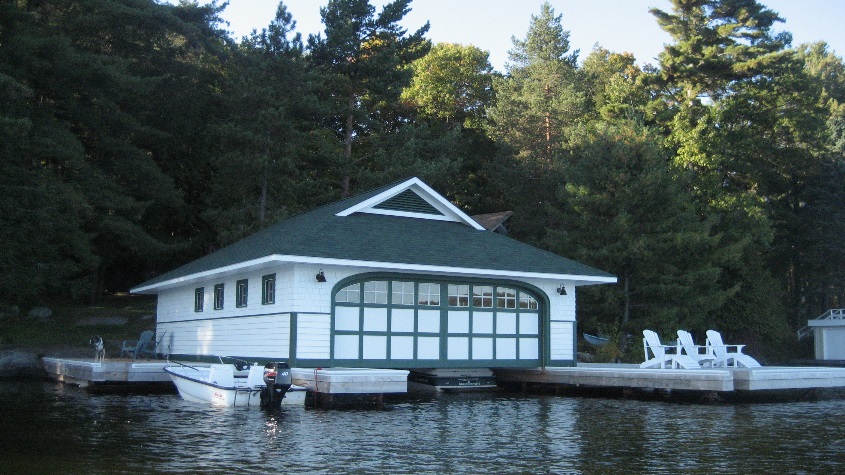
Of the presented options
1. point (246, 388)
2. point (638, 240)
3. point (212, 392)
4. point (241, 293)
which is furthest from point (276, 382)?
point (638, 240)

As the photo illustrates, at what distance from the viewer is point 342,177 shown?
38562mm

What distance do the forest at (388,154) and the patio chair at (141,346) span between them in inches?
205

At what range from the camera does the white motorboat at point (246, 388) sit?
16.1 meters

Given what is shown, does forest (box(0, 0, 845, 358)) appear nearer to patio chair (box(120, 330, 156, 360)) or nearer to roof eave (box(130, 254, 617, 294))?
patio chair (box(120, 330, 156, 360))

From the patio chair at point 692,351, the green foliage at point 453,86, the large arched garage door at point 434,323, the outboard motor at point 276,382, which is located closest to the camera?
the outboard motor at point 276,382

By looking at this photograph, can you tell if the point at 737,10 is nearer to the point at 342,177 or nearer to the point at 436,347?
the point at 342,177

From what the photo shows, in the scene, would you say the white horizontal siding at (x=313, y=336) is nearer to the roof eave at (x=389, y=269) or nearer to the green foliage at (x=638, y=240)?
the roof eave at (x=389, y=269)

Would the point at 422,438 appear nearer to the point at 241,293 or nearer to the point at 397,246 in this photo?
the point at 397,246

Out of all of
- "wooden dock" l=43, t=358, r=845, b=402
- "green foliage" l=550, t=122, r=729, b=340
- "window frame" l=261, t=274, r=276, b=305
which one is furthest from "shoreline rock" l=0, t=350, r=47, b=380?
"green foliage" l=550, t=122, r=729, b=340

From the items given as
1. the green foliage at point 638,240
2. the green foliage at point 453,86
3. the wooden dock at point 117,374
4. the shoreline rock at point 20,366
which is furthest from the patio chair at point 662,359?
the green foliage at point 453,86

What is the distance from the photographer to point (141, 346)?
2452cm

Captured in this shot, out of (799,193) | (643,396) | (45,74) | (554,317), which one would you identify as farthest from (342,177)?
(799,193)

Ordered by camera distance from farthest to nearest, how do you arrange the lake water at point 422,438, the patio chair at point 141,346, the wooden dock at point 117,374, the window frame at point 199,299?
the window frame at point 199,299
the patio chair at point 141,346
the wooden dock at point 117,374
the lake water at point 422,438

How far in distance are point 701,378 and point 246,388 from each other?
9.42m
